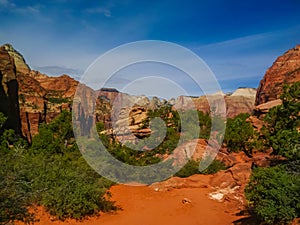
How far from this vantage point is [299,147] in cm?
1265

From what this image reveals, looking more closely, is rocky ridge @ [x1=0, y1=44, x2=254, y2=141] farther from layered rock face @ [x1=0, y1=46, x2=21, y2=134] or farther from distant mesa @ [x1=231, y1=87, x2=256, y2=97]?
distant mesa @ [x1=231, y1=87, x2=256, y2=97]

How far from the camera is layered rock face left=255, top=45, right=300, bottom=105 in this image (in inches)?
2552

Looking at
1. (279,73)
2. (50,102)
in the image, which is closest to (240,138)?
(50,102)

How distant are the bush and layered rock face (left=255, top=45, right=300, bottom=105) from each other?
192ft

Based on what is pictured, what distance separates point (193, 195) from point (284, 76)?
2416 inches

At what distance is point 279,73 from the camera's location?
70.2 meters

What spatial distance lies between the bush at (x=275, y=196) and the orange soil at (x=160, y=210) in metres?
1.97

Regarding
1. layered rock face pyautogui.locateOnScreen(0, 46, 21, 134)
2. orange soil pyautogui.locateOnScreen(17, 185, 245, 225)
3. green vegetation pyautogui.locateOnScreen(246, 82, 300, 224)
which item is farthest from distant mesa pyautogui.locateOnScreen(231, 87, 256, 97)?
green vegetation pyautogui.locateOnScreen(246, 82, 300, 224)

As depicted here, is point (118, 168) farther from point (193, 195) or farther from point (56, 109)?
point (56, 109)

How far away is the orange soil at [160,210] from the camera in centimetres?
1059

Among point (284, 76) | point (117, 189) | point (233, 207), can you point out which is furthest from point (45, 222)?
point (284, 76)

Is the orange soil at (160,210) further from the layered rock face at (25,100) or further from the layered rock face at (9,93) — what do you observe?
the layered rock face at (25,100)

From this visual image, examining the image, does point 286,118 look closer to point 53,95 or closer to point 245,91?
point 53,95

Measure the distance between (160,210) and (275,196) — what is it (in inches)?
199
